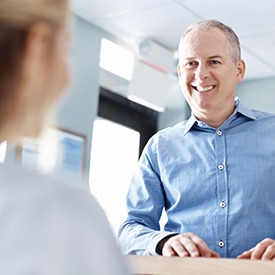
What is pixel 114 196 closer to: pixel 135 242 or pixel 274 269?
pixel 135 242

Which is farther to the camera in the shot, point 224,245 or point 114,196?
point 114,196

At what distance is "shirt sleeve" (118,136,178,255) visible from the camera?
153cm

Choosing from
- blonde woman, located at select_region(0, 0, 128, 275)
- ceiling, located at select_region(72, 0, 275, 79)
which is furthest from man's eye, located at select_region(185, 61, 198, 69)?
ceiling, located at select_region(72, 0, 275, 79)

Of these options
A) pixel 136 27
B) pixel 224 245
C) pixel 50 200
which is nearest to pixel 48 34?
pixel 50 200

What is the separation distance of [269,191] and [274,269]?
603 mm

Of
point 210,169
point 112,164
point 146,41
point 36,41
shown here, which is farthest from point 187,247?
point 112,164

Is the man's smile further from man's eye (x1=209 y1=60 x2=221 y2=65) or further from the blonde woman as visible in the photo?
the blonde woman

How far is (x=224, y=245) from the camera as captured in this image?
5.29ft

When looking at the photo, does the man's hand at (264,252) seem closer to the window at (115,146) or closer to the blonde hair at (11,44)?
the blonde hair at (11,44)

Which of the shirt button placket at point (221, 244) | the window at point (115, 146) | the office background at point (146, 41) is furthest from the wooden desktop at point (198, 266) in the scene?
the window at point (115, 146)

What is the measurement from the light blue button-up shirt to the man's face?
4 cm

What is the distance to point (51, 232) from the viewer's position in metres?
0.41

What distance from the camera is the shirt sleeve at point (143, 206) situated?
153 centimetres

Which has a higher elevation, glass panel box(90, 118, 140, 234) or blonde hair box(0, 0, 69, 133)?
glass panel box(90, 118, 140, 234)
